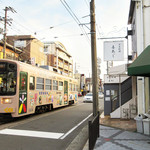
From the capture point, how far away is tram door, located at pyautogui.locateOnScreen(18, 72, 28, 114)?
9319mm

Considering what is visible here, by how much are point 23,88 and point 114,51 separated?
561cm

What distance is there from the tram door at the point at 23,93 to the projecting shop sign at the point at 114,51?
481 cm

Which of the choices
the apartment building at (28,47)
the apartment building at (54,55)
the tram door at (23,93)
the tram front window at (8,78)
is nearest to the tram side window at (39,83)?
the tram door at (23,93)

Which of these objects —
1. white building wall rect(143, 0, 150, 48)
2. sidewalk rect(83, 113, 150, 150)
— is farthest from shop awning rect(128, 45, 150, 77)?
sidewalk rect(83, 113, 150, 150)

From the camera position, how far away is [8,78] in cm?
925

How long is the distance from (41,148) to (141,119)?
3935 mm

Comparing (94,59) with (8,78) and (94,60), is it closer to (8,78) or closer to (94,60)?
(94,60)

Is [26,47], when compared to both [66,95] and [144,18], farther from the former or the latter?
[144,18]

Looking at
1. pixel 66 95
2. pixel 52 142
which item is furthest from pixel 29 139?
pixel 66 95

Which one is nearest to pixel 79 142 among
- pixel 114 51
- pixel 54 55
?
pixel 114 51

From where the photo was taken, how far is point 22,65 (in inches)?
381

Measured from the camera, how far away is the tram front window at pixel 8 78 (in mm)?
9070

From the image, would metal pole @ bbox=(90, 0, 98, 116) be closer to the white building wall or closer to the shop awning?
the white building wall

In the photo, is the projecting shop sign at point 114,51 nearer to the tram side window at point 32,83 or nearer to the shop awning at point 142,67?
the shop awning at point 142,67
